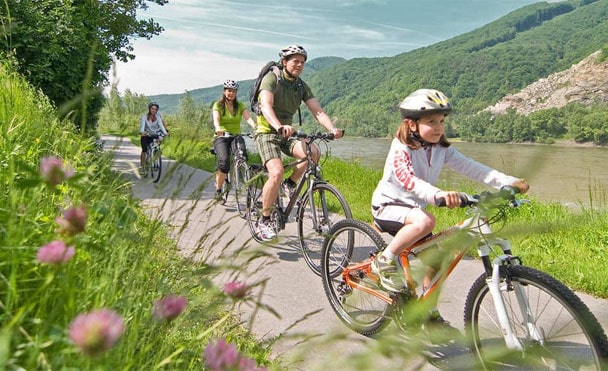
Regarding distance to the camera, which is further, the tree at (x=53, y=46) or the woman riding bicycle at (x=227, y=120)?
the tree at (x=53, y=46)

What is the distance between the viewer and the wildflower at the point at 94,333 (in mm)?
632

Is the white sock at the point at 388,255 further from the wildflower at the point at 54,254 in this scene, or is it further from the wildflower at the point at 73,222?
the wildflower at the point at 54,254

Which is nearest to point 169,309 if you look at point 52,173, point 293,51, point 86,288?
point 52,173

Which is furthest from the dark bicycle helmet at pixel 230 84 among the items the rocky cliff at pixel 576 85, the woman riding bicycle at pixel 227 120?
the rocky cliff at pixel 576 85

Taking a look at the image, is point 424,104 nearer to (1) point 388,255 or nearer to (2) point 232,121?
(1) point 388,255

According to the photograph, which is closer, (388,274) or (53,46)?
(388,274)

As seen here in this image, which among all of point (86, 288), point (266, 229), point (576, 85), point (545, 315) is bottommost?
point (266, 229)

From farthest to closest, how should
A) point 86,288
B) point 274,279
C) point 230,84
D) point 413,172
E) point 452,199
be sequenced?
point 230,84, point 274,279, point 413,172, point 452,199, point 86,288

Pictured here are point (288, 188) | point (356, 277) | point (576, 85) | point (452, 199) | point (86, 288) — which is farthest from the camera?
point (576, 85)

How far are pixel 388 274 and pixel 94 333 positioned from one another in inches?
115

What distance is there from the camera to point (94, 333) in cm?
64

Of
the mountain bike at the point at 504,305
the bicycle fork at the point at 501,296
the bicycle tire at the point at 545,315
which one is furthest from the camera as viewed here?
the bicycle fork at the point at 501,296

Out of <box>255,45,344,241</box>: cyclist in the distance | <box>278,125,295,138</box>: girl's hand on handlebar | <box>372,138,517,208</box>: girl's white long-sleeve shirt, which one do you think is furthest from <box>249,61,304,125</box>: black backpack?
<box>372,138,517,208</box>: girl's white long-sleeve shirt

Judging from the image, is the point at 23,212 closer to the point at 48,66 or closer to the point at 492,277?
the point at 492,277
